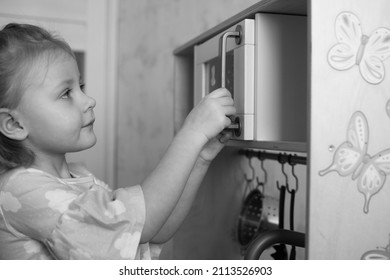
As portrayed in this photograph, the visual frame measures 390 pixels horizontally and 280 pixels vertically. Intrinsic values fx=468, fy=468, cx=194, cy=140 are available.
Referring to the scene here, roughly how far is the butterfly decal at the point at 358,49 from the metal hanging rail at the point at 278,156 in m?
0.41

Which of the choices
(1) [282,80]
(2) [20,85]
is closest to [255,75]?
(1) [282,80]

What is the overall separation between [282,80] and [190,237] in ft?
2.25

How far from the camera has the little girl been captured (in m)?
0.80

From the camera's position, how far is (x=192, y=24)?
1.90m

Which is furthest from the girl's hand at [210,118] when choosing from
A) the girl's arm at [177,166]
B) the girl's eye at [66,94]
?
the girl's eye at [66,94]

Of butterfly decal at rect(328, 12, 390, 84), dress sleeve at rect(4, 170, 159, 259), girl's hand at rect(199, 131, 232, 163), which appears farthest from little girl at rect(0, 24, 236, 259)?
butterfly decal at rect(328, 12, 390, 84)

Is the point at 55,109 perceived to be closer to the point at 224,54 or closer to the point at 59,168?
the point at 59,168

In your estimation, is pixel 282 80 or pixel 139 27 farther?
pixel 139 27

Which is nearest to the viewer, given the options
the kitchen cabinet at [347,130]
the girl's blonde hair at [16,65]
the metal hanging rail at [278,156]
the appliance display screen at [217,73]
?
the kitchen cabinet at [347,130]

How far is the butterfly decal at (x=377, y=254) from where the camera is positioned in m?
0.75

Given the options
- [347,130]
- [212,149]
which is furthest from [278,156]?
[347,130]

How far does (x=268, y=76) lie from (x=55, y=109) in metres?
0.41

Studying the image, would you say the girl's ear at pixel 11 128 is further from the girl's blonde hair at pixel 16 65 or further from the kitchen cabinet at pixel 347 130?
the kitchen cabinet at pixel 347 130

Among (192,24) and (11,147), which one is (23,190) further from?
(192,24)
